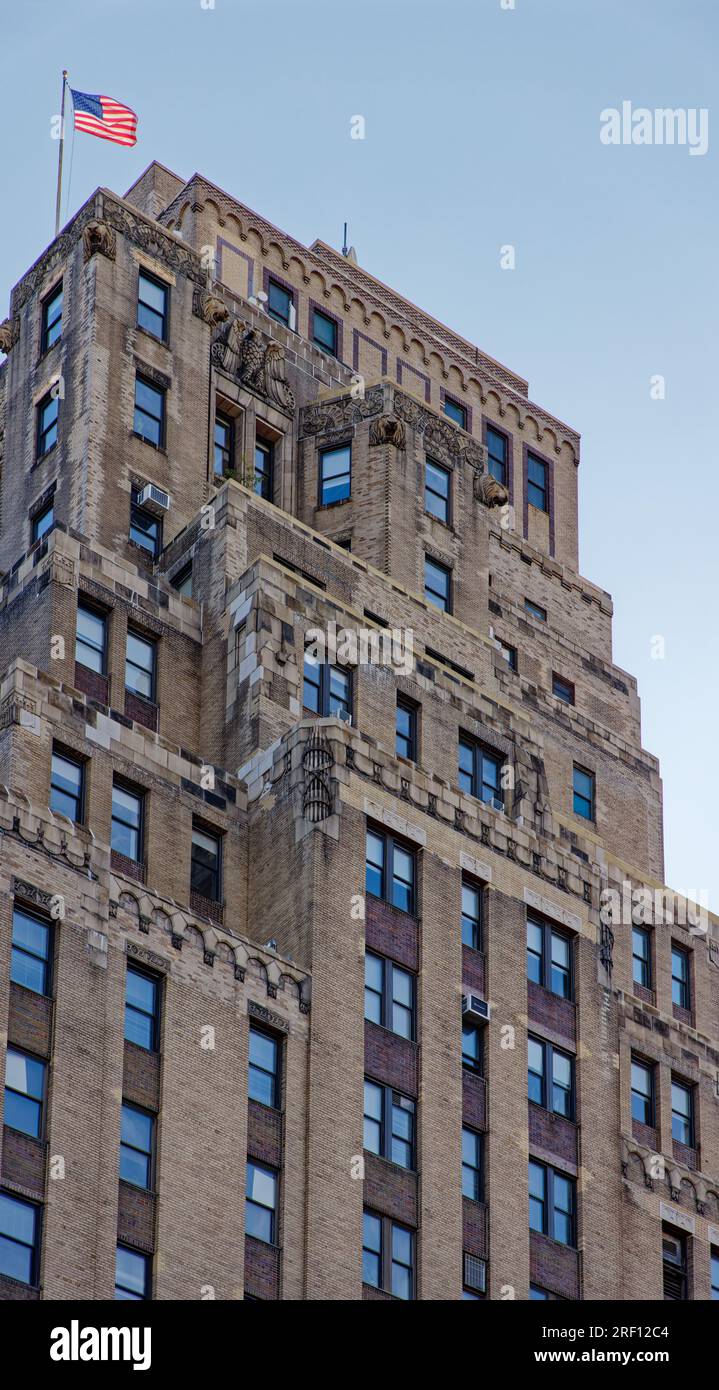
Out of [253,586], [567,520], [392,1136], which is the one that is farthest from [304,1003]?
[567,520]

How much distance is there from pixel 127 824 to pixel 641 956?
19.0 m

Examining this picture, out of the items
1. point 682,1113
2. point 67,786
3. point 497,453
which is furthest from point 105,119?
point 682,1113

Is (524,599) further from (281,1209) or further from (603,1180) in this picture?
(281,1209)

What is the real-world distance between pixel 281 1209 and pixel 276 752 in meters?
13.2

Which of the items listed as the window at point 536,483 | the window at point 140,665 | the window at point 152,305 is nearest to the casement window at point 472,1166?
the window at point 140,665

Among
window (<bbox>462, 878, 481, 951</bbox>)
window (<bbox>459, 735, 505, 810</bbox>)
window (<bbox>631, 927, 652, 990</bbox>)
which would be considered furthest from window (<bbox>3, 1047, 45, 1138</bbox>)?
window (<bbox>631, 927, 652, 990</bbox>)

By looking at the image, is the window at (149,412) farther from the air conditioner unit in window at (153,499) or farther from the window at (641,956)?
the window at (641,956)

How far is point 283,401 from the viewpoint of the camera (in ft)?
306

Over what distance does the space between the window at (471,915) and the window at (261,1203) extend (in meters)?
10.3

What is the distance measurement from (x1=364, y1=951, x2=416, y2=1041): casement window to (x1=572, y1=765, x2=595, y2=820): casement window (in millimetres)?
Result: 20948

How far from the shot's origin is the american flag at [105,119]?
299 feet

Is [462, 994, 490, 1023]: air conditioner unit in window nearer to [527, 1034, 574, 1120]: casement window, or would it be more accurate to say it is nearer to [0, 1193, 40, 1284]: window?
[527, 1034, 574, 1120]: casement window

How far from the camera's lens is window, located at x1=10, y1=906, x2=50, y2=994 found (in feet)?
209
